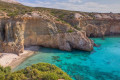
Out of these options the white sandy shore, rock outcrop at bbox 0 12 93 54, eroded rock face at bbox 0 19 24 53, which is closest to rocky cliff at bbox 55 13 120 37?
rock outcrop at bbox 0 12 93 54

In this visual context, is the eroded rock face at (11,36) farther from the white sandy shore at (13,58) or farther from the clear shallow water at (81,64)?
the clear shallow water at (81,64)

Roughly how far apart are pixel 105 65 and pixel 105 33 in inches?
1199

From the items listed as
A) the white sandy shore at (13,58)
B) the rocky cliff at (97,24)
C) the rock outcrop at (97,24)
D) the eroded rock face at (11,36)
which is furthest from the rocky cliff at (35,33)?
the rock outcrop at (97,24)

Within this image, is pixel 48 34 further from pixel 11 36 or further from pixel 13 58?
Result: pixel 13 58

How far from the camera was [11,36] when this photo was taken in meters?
22.2

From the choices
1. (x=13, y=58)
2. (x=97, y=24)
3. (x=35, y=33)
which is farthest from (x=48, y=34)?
(x=97, y=24)

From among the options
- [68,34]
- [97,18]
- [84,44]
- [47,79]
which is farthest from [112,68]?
[97,18]

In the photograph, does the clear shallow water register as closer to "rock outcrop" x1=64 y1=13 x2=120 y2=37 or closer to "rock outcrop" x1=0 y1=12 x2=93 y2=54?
"rock outcrop" x1=0 y1=12 x2=93 y2=54

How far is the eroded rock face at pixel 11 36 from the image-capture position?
21266mm

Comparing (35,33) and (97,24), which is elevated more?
(97,24)

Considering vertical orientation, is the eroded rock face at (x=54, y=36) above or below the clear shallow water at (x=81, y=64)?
above

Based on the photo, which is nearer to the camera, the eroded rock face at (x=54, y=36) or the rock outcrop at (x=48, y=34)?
the rock outcrop at (x=48, y=34)

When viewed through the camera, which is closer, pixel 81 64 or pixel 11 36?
pixel 81 64

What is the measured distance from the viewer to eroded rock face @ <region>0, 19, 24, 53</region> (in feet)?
69.8
